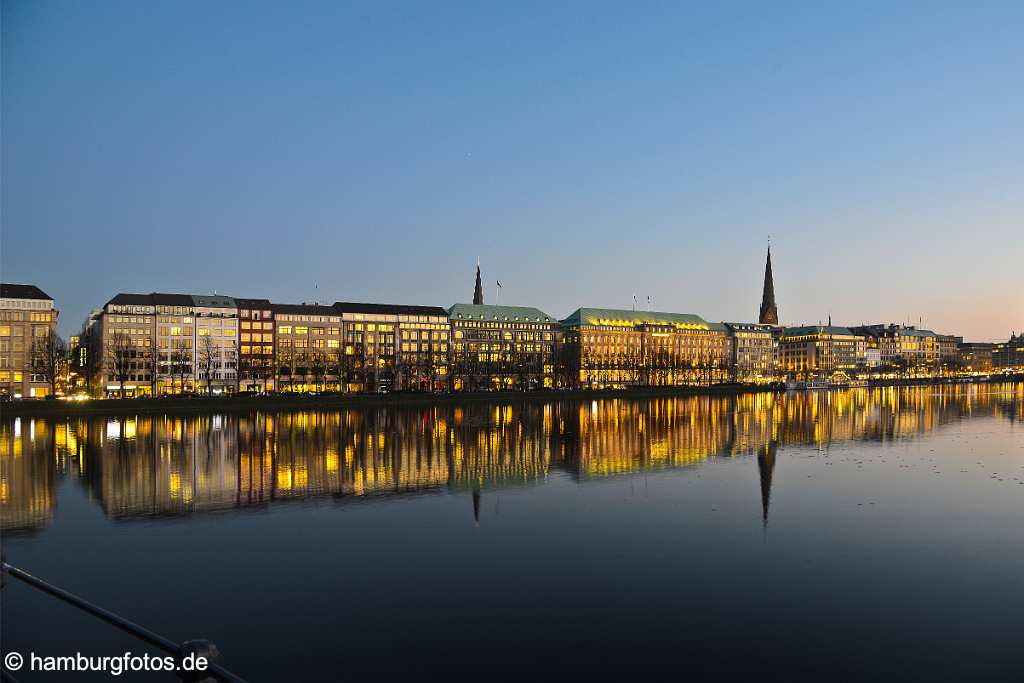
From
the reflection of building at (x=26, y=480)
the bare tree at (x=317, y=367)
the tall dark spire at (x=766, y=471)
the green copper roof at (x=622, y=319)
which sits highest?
the green copper roof at (x=622, y=319)

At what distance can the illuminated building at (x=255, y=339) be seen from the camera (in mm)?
124938

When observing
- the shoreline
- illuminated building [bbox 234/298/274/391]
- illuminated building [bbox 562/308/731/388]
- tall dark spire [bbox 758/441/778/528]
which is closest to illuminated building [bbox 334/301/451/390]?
illuminated building [bbox 234/298/274/391]

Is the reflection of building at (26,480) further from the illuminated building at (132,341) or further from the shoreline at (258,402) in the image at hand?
the illuminated building at (132,341)

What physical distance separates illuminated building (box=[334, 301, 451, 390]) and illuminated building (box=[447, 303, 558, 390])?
3818 mm

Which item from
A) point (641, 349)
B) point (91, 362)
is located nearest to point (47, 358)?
point (91, 362)

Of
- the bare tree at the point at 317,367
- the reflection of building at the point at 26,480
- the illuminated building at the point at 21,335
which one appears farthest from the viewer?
the bare tree at the point at 317,367

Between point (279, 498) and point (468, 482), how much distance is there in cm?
740

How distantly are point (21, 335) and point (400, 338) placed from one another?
2489 inches

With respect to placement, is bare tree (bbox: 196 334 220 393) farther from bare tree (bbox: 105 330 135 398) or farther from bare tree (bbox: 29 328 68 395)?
bare tree (bbox: 29 328 68 395)

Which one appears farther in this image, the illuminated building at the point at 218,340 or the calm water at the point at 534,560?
the illuminated building at the point at 218,340

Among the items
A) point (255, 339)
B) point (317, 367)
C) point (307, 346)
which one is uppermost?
point (255, 339)

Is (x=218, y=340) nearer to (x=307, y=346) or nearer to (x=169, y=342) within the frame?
(x=169, y=342)

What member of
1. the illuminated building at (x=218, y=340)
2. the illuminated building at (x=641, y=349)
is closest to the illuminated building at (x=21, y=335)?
the illuminated building at (x=218, y=340)

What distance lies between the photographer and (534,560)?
60.0ft
